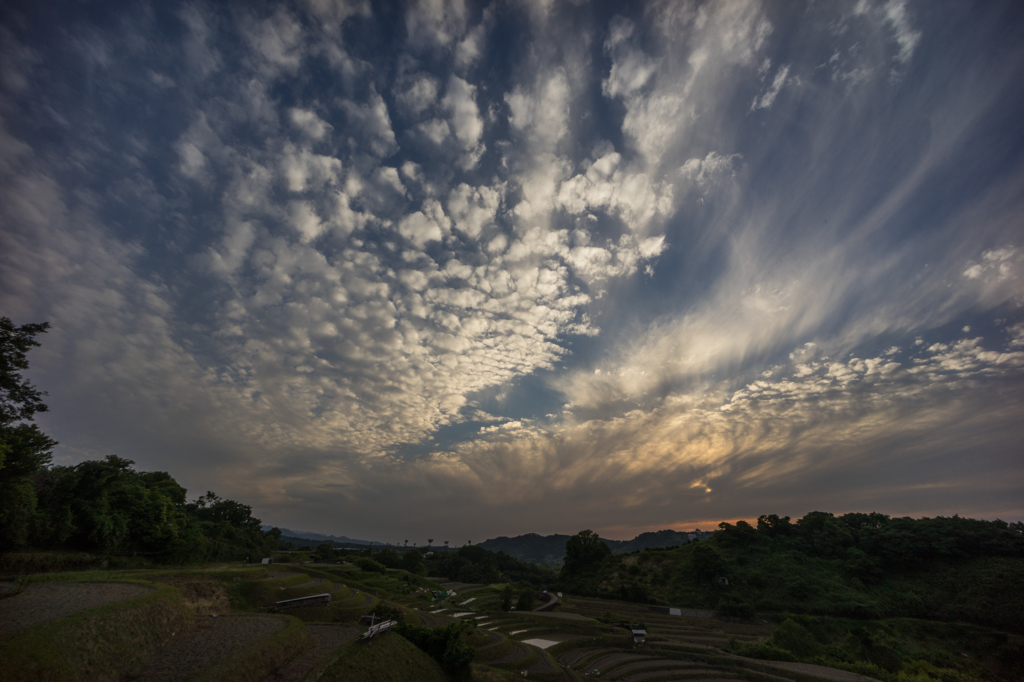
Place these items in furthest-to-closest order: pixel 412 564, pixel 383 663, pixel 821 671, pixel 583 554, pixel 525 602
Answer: pixel 412 564
pixel 583 554
pixel 525 602
pixel 821 671
pixel 383 663

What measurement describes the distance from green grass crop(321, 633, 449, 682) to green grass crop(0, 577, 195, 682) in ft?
31.6

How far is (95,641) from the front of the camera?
15945 mm

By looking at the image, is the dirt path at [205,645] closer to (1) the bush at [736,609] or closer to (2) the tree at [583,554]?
(1) the bush at [736,609]

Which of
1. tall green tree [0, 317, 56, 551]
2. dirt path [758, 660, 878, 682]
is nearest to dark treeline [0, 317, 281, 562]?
tall green tree [0, 317, 56, 551]

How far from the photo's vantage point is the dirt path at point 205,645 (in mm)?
16188

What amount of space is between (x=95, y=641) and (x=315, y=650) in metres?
11.4

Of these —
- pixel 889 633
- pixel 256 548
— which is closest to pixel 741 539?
pixel 889 633

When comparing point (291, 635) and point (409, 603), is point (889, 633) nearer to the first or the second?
point (409, 603)

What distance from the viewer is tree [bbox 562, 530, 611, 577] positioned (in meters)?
74.6

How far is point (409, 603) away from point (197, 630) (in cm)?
3391

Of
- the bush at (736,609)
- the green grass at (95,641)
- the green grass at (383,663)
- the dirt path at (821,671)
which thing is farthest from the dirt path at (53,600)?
the bush at (736,609)

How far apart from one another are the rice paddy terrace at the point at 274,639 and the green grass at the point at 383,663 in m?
0.07

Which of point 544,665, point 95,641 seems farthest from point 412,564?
point 95,641

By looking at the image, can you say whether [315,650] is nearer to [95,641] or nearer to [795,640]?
[95,641]
